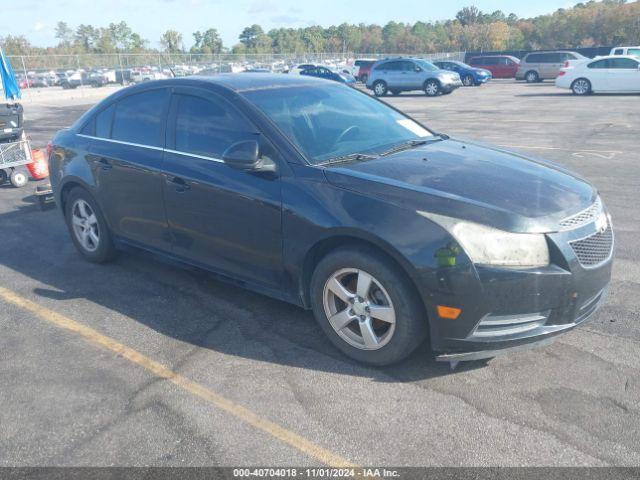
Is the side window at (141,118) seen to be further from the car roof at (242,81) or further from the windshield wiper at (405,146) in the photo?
the windshield wiper at (405,146)

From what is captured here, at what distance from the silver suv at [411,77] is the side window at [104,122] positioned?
939 inches

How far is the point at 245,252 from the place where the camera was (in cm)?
402

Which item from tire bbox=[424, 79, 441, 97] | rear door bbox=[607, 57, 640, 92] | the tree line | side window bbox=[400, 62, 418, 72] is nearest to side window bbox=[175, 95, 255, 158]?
tire bbox=[424, 79, 441, 97]

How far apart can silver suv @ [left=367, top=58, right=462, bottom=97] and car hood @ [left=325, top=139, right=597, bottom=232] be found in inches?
955

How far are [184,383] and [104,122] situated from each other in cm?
286

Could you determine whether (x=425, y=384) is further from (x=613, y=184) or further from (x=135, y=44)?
(x=135, y=44)

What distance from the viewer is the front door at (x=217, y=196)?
3840 mm

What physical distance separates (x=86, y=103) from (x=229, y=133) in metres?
28.4

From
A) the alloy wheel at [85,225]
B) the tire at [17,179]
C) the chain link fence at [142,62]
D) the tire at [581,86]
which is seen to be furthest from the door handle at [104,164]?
the chain link fence at [142,62]

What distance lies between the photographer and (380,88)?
1123 inches

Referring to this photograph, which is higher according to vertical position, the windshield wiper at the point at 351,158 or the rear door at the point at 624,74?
the windshield wiper at the point at 351,158

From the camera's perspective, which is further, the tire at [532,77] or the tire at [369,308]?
the tire at [532,77]

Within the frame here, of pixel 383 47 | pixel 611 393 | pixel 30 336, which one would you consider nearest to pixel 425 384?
pixel 611 393

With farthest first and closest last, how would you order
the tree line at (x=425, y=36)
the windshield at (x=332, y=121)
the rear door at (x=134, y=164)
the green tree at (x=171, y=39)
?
the green tree at (x=171, y=39) → the tree line at (x=425, y=36) → the rear door at (x=134, y=164) → the windshield at (x=332, y=121)
